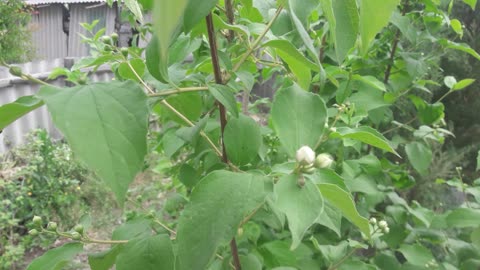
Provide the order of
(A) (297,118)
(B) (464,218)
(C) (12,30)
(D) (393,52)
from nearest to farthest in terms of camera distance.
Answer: (A) (297,118)
(B) (464,218)
(D) (393,52)
(C) (12,30)

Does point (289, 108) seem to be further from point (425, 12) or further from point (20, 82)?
point (20, 82)

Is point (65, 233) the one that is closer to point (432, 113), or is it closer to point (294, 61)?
point (294, 61)

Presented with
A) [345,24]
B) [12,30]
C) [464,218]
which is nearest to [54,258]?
[345,24]

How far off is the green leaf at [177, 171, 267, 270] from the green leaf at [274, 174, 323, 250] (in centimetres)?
3

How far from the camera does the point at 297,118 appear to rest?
63cm

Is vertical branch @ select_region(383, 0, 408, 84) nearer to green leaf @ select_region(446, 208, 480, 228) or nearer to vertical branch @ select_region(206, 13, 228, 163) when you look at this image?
green leaf @ select_region(446, 208, 480, 228)

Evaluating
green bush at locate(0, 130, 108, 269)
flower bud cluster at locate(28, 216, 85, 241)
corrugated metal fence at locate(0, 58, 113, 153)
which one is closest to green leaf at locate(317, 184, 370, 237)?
flower bud cluster at locate(28, 216, 85, 241)

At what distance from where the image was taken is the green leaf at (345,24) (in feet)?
1.57

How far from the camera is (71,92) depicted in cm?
43

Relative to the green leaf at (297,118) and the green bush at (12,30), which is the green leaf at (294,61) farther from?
the green bush at (12,30)

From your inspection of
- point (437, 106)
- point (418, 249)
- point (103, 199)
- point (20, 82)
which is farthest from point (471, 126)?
point (20, 82)

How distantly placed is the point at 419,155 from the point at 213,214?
1259 mm

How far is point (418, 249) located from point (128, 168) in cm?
122

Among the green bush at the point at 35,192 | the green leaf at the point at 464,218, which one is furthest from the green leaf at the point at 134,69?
the green bush at the point at 35,192
